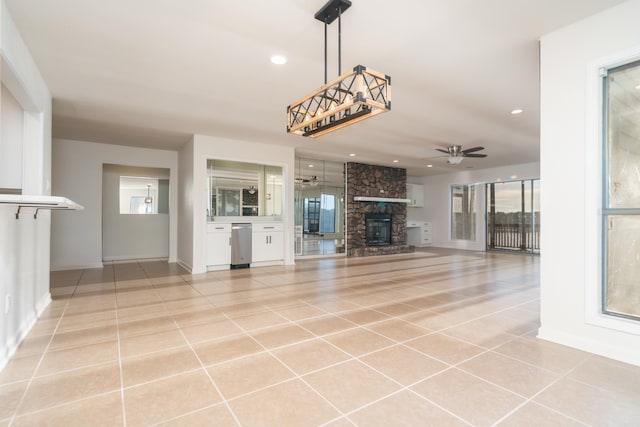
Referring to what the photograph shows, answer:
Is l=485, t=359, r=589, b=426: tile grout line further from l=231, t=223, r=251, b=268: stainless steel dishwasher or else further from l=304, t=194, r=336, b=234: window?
l=304, t=194, r=336, b=234: window

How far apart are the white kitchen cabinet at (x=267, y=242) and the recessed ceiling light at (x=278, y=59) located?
12.7 feet

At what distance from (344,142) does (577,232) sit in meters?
4.45

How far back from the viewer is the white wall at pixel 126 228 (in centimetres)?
721

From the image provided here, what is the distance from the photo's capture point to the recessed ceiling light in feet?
9.55

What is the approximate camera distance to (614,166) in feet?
7.51

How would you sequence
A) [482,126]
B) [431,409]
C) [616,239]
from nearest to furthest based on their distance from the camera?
[431,409] < [616,239] < [482,126]

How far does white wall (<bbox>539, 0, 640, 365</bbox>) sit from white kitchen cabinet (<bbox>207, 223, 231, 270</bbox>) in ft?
16.5

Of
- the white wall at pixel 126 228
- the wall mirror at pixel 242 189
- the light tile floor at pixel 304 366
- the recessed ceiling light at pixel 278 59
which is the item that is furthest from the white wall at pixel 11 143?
the white wall at pixel 126 228

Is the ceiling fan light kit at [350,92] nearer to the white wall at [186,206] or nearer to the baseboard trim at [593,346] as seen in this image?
the baseboard trim at [593,346]

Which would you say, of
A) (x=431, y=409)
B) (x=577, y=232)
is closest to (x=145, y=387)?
(x=431, y=409)

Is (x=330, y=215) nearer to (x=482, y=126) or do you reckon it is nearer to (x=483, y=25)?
(x=482, y=126)

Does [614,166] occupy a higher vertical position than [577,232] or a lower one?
higher

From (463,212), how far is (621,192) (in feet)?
27.7

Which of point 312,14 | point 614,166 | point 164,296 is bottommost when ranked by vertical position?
point 164,296
